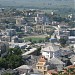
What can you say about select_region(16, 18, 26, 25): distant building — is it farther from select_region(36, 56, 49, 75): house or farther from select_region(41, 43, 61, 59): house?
select_region(36, 56, 49, 75): house

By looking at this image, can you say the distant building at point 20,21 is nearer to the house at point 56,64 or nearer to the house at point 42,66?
the house at point 56,64

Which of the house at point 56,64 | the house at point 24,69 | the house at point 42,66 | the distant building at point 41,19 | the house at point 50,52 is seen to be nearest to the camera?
the house at point 24,69

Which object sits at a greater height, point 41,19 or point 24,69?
point 24,69

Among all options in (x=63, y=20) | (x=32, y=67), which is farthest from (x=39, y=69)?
(x=63, y=20)

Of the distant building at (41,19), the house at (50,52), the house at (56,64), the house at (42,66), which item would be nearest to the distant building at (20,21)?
the distant building at (41,19)

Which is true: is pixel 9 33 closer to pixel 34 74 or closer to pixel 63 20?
pixel 63 20

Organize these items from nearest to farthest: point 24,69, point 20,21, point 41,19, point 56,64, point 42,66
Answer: point 24,69 < point 42,66 < point 56,64 < point 20,21 < point 41,19

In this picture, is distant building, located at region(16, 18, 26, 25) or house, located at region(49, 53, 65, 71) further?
distant building, located at region(16, 18, 26, 25)

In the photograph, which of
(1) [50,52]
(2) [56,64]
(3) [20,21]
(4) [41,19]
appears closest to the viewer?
(2) [56,64]

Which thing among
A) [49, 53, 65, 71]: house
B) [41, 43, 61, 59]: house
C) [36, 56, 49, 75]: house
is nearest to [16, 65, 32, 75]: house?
[36, 56, 49, 75]: house

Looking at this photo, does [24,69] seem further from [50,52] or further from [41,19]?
[41,19]

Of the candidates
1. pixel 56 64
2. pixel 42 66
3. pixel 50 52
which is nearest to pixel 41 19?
pixel 50 52
